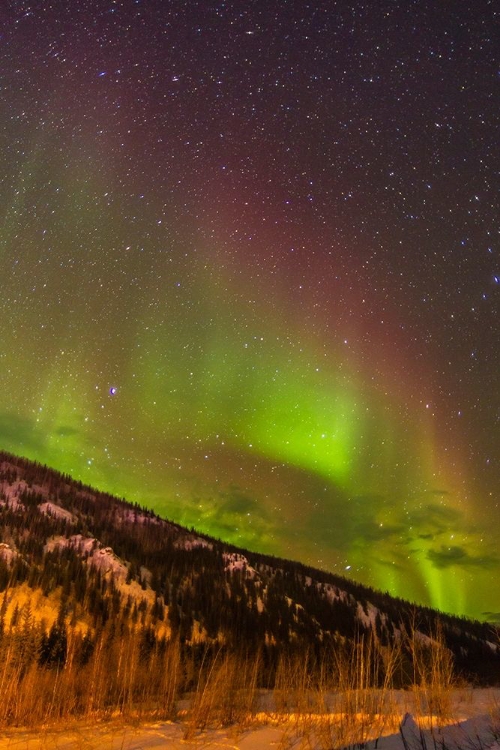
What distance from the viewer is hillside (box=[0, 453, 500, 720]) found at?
3956cm

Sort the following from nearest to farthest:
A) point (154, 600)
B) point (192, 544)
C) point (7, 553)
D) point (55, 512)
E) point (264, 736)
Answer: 1. point (264, 736)
2. point (7, 553)
3. point (154, 600)
4. point (55, 512)
5. point (192, 544)

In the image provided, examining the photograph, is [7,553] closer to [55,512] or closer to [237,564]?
[55,512]

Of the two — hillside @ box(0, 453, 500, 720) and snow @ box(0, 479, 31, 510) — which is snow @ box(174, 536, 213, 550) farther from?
snow @ box(0, 479, 31, 510)

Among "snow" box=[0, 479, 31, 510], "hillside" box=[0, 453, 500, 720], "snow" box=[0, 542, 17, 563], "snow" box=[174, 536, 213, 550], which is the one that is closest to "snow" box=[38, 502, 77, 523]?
"hillside" box=[0, 453, 500, 720]

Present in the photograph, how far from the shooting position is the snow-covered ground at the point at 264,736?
35.1 feet

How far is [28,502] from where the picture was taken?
80875mm

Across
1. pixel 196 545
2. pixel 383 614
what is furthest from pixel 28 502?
pixel 383 614

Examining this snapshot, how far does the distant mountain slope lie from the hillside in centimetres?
23

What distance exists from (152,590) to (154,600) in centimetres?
345

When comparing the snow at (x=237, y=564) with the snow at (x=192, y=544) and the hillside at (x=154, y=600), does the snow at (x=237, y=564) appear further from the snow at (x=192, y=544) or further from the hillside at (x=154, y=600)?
the snow at (x=192, y=544)

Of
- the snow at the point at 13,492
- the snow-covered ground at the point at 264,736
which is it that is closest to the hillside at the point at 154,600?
the snow at the point at 13,492

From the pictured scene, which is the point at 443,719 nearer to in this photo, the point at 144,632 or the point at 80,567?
the point at 144,632

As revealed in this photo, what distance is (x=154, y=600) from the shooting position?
61031 mm

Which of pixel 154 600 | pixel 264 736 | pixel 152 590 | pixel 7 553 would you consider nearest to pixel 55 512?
pixel 152 590
